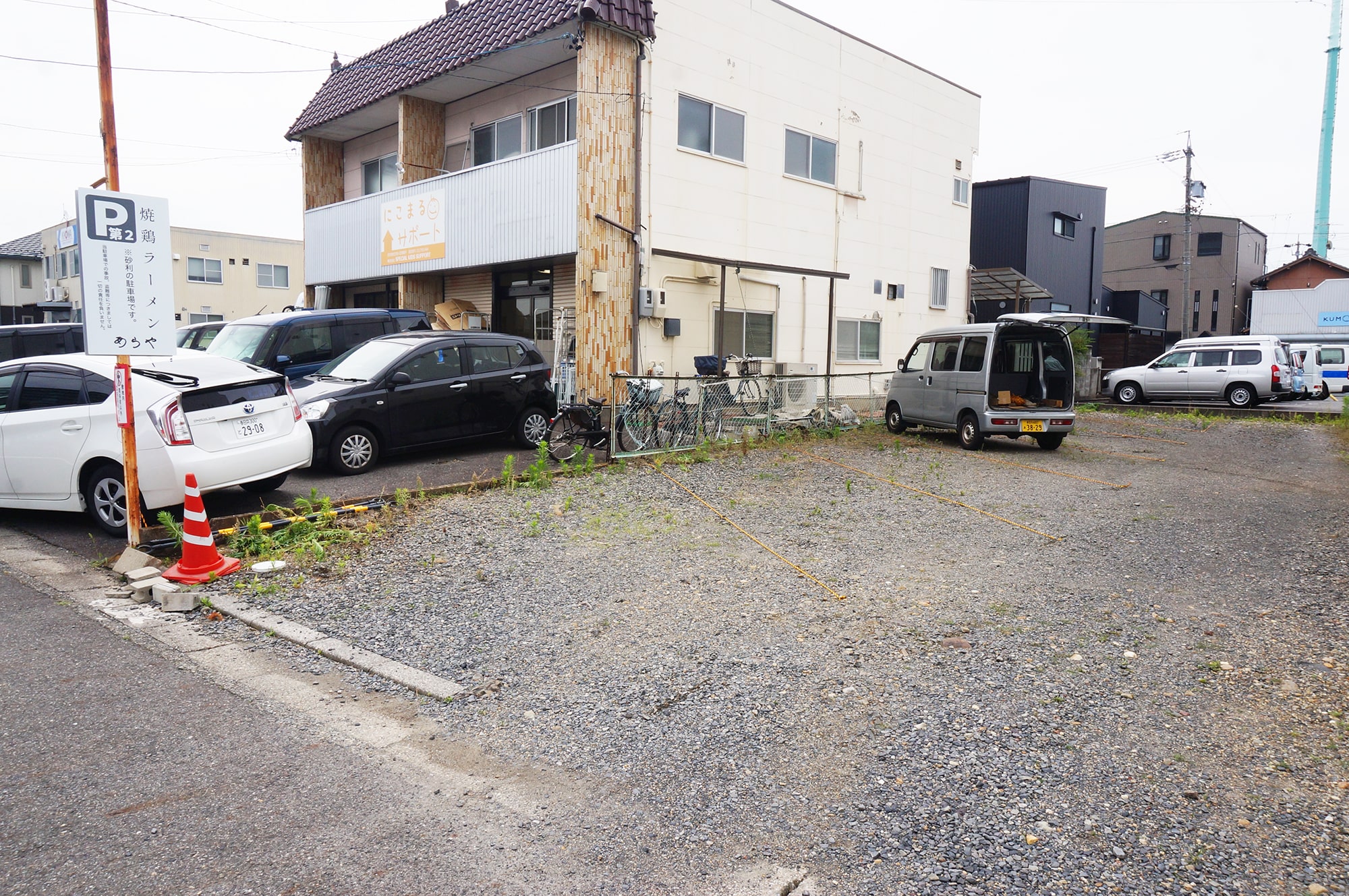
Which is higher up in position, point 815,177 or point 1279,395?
point 815,177

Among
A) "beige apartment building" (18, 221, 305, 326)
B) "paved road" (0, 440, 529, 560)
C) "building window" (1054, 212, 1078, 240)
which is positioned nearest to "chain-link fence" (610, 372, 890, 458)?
"paved road" (0, 440, 529, 560)

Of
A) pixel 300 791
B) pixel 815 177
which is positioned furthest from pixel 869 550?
pixel 815 177

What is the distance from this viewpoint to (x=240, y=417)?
7.60m

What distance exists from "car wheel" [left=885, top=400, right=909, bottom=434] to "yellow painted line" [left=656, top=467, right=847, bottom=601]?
6.03 m

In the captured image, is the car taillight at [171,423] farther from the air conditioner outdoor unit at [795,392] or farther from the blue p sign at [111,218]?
the air conditioner outdoor unit at [795,392]

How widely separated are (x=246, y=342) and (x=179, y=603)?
24.4ft

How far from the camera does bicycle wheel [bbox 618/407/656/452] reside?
11.6 m

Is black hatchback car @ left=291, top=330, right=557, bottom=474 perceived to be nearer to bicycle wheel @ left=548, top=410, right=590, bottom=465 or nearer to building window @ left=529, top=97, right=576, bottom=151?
bicycle wheel @ left=548, top=410, right=590, bottom=465

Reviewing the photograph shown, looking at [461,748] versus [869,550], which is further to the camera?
[869,550]

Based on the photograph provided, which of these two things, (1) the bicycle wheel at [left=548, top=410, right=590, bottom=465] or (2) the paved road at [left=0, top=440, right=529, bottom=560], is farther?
(1) the bicycle wheel at [left=548, top=410, right=590, bottom=465]

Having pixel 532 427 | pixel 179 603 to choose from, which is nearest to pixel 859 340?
pixel 532 427

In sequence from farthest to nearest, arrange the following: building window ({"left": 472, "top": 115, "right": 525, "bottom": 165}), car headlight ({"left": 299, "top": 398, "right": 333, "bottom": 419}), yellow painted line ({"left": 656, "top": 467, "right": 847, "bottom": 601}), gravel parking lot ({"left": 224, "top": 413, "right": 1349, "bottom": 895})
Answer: building window ({"left": 472, "top": 115, "right": 525, "bottom": 165}), car headlight ({"left": 299, "top": 398, "right": 333, "bottom": 419}), yellow painted line ({"left": 656, "top": 467, "right": 847, "bottom": 601}), gravel parking lot ({"left": 224, "top": 413, "right": 1349, "bottom": 895})

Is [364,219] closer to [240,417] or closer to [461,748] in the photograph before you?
[240,417]

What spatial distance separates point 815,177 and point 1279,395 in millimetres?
14225
